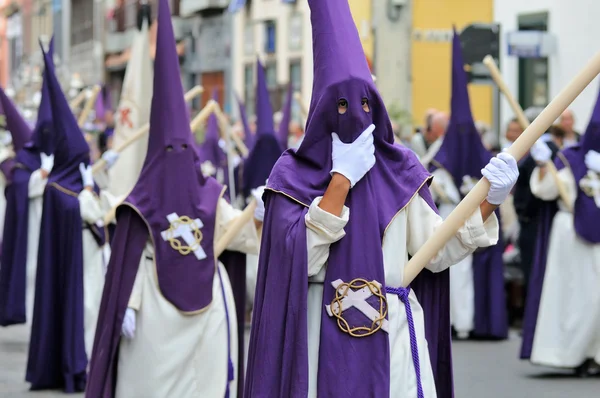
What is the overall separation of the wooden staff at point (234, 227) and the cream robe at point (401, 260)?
264 cm

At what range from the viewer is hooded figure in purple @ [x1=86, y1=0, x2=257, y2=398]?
8.07 metres

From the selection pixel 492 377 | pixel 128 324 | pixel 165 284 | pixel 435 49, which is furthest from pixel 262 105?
pixel 435 49

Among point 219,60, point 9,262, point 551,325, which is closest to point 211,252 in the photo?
point 551,325

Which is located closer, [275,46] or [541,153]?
[541,153]

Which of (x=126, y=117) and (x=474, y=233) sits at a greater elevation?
(x=126, y=117)

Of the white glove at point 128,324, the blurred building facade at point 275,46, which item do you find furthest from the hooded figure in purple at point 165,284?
the blurred building facade at point 275,46

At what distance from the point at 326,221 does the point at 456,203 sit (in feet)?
26.0

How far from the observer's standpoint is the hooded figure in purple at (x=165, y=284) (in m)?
8.07

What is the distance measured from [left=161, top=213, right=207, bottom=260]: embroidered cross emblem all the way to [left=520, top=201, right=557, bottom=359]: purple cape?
3.78m

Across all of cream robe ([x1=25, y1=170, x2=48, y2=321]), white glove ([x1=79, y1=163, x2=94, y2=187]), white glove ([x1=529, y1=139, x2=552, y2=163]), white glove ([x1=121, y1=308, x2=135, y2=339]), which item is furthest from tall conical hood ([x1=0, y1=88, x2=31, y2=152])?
white glove ([x1=121, y1=308, x2=135, y2=339])

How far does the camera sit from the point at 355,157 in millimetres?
5441

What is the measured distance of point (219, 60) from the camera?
36.3 meters

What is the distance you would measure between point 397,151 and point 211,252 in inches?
111

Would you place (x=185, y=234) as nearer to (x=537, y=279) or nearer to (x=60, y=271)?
(x=60, y=271)
